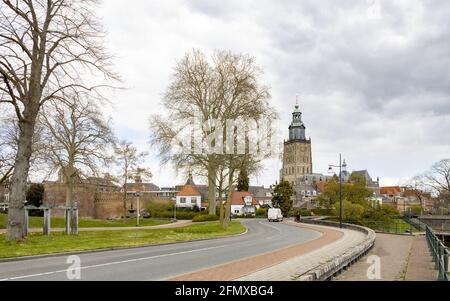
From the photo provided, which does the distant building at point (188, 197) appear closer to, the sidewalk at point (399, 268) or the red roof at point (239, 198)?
the red roof at point (239, 198)

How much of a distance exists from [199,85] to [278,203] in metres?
52.8

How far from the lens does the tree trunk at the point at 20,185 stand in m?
21.4

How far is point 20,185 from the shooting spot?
2156 cm

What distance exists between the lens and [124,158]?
59.5 metres

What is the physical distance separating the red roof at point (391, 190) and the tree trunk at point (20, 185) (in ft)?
563

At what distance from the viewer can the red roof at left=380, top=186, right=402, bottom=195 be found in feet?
586

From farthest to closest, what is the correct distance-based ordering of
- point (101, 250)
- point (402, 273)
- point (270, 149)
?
point (270, 149), point (101, 250), point (402, 273)

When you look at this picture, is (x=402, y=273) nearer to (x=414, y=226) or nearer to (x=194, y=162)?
(x=194, y=162)

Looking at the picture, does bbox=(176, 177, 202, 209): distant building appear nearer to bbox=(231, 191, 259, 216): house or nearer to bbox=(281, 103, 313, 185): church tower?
bbox=(231, 191, 259, 216): house

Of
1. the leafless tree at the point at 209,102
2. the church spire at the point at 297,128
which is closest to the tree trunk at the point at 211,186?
the leafless tree at the point at 209,102

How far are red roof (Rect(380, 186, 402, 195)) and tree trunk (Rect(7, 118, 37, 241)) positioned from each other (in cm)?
17154
